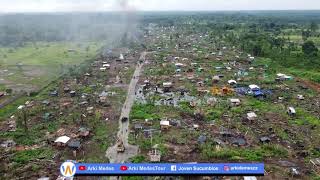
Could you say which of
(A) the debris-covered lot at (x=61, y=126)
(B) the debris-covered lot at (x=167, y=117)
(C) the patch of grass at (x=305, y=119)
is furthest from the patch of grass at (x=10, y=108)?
(C) the patch of grass at (x=305, y=119)

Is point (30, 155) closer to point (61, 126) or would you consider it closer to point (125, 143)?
point (61, 126)

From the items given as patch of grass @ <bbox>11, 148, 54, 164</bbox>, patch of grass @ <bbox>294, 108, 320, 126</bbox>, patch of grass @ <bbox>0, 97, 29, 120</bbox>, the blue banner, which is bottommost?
patch of grass @ <bbox>0, 97, 29, 120</bbox>

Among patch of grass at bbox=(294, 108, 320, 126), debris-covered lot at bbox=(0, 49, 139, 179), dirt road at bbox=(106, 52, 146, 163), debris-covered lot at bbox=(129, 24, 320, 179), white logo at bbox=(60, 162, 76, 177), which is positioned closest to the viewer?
white logo at bbox=(60, 162, 76, 177)

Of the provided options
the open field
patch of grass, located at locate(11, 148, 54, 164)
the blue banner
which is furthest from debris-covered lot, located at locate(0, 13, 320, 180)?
the blue banner

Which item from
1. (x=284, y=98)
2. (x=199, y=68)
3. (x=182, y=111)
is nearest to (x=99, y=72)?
(x=199, y=68)

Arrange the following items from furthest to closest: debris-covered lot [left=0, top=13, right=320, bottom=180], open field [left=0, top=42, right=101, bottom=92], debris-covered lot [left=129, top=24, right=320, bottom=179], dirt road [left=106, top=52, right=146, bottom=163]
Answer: open field [left=0, top=42, right=101, bottom=92] → debris-covered lot [left=129, top=24, right=320, bottom=179] → debris-covered lot [left=0, top=13, right=320, bottom=180] → dirt road [left=106, top=52, right=146, bottom=163]

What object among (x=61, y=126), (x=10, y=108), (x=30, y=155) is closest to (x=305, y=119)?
(x=61, y=126)

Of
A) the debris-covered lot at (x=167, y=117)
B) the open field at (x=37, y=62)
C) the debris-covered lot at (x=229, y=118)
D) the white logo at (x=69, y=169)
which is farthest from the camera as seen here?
the open field at (x=37, y=62)

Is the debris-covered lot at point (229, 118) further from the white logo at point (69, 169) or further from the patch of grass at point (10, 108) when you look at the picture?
the patch of grass at point (10, 108)

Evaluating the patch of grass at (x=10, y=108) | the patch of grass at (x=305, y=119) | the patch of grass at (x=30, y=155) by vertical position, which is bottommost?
the patch of grass at (x=10, y=108)

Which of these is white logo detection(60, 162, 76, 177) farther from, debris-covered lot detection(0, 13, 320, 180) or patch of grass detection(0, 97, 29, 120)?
patch of grass detection(0, 97, 29, 120)

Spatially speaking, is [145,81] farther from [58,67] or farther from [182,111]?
[58,67]

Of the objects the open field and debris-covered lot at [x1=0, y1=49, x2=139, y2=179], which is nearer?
debris-covered lot at [x1=0, y1=49, x2=139, y2=179]
